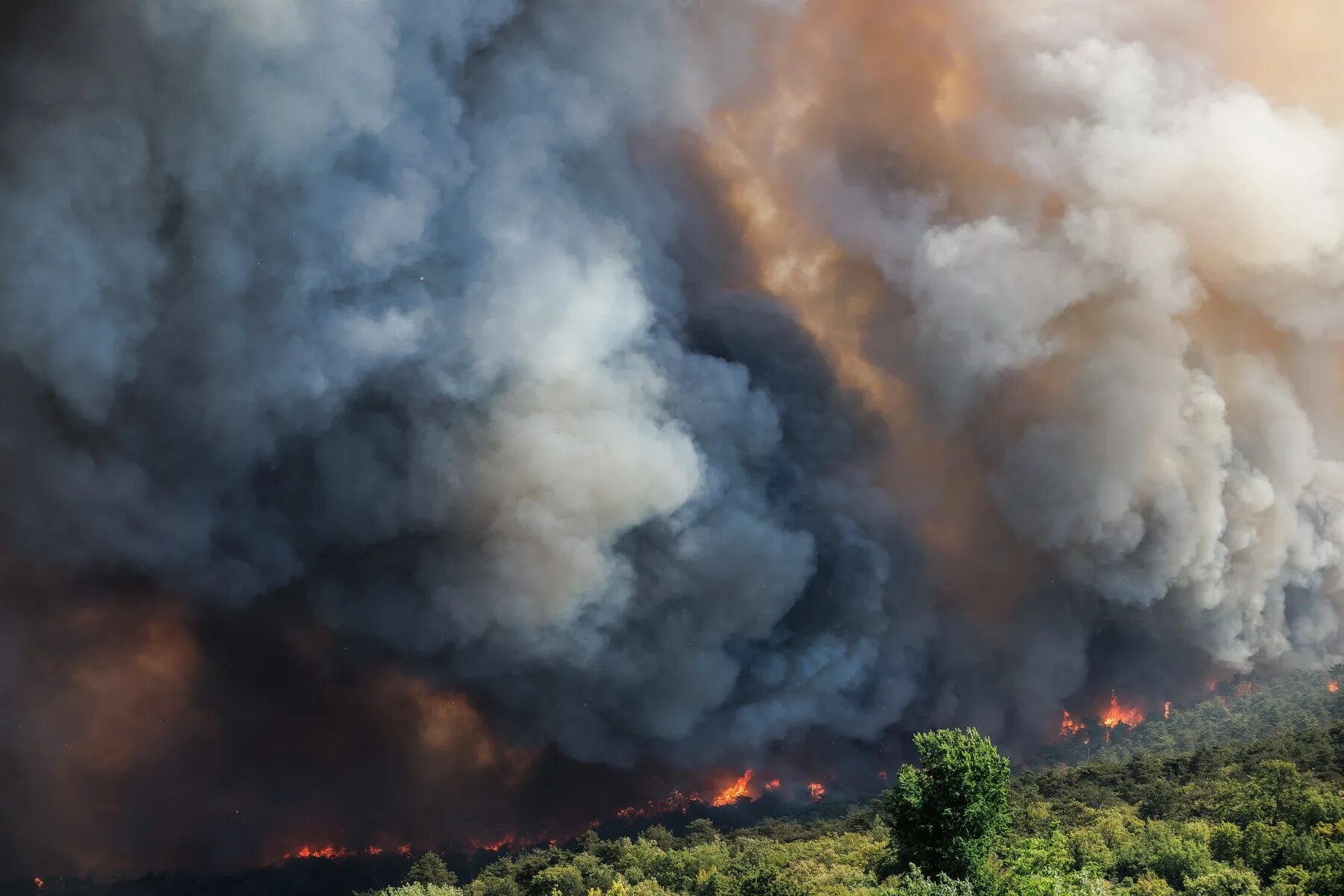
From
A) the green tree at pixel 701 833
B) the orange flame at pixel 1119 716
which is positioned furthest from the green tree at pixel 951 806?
the orange flame at pixel 1119 716

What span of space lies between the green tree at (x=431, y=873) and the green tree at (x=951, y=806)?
177 ft

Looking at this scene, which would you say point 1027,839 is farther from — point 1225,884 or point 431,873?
point 431,873

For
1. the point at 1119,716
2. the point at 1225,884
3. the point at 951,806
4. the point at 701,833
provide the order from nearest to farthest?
the point at 951,806
the point at 1225,884
the point at 701,833
the point at 1119,716

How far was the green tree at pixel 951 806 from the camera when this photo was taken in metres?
54.7

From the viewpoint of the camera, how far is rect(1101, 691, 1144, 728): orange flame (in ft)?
462

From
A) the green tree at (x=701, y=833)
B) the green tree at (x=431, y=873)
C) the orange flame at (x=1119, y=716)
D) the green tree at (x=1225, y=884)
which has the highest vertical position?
the orange flame at (x=1119, y=716)

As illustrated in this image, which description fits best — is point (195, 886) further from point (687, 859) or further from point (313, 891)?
point (687, 859)

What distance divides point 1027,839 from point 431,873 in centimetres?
5798

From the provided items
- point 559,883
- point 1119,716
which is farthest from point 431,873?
point 1119,716

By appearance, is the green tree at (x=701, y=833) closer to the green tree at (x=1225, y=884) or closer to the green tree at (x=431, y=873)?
the green tree at (x=431, y=873)

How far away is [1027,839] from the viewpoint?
6725 centimetres

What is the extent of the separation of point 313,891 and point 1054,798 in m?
76.2

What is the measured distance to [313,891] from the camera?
10550cm

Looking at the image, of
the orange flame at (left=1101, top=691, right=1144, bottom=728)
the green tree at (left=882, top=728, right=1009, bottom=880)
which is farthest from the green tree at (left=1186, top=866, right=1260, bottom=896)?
the orange flame at (left=1101, top=691, right=1144, bottom=728)
